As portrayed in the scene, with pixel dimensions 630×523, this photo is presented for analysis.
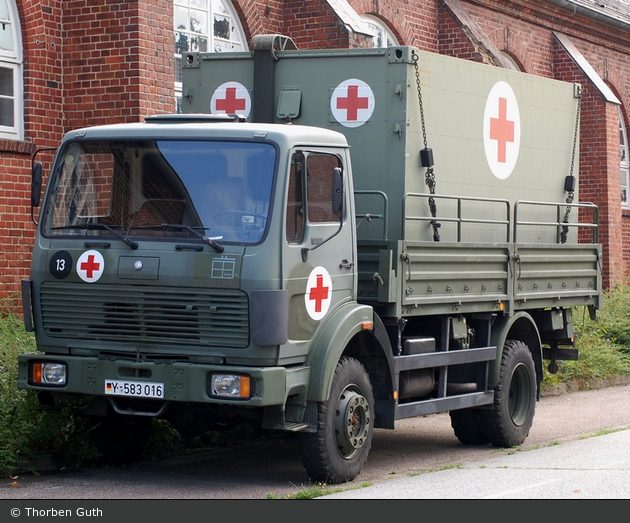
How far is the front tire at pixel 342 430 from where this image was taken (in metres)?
8.51

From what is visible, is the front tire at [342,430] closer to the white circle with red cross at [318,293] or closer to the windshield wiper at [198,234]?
the white circle with red cross at [318,293]

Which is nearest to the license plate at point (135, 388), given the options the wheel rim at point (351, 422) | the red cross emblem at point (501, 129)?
the wheel rim at point (351, 422)

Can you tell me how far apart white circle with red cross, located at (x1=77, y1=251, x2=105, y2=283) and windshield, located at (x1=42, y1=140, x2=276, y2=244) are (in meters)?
0.18

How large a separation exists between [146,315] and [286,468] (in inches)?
79.8

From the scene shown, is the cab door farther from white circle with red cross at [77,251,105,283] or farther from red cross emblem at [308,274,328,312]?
white circle with red cross at [77,251,105,283]

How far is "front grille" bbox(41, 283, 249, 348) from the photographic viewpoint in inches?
323

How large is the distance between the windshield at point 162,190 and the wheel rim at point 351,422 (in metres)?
1.43

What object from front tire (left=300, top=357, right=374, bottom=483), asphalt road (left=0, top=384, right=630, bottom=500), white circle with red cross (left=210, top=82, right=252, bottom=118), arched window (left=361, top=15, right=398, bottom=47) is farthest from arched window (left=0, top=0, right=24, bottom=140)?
arched window (left=361, top=15, right=398, bottom=47)

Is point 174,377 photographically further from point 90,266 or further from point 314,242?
point 314,242

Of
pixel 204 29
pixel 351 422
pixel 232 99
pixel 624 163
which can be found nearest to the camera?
pixel 351 422

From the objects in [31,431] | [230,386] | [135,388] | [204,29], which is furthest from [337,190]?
[204,29]

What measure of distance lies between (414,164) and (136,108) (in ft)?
17.0

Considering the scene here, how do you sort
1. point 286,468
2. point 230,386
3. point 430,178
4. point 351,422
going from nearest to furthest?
1. point 230,386
2. point 351,422
3. point 286,468
4. point 430,178

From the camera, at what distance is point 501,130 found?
11.4m
